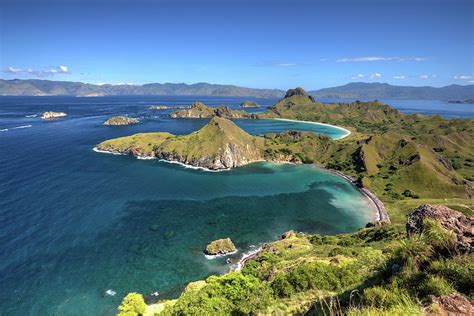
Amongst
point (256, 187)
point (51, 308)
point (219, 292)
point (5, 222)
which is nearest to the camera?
point (219, 292)

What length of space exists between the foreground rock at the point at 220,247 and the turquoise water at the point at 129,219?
2810 mm

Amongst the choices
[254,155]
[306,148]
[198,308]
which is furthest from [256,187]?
[198,308]

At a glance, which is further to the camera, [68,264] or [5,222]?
[5,222]

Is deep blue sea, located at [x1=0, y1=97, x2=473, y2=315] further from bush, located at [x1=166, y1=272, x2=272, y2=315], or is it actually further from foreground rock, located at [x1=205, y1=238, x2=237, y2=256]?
bush, located at [x1=166, y1=272, x2=272, y2=315]

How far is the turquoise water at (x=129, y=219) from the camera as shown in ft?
203

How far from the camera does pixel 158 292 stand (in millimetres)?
60156

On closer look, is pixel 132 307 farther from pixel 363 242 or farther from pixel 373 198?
pixel 373 198

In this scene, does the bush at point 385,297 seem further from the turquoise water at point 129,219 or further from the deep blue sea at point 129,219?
the deep blue sea at point 129,219

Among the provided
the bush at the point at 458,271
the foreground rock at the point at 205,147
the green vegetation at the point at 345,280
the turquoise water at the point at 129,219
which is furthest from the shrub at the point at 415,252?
the foreground rock at the point at 205,147

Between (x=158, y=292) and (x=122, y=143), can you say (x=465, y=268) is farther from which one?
(x=122, y=143)

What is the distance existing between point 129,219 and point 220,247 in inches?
1375

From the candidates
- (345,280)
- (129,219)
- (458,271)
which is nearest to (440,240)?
(458,271)

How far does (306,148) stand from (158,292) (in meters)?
138

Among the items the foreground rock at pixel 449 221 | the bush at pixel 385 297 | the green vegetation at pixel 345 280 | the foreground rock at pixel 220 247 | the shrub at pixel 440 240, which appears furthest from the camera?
the foreground rock at pixel 220 247
